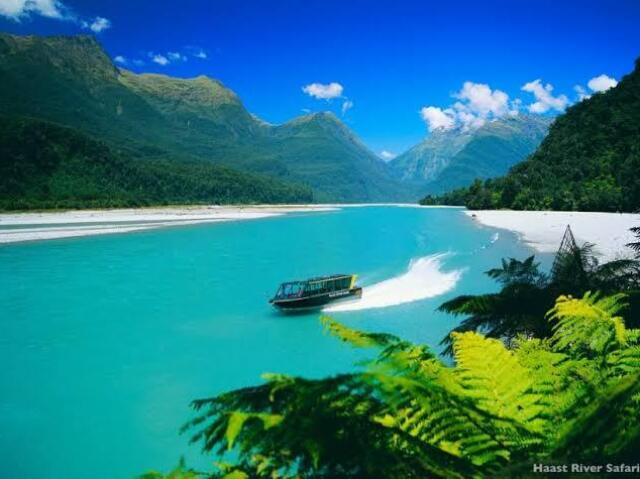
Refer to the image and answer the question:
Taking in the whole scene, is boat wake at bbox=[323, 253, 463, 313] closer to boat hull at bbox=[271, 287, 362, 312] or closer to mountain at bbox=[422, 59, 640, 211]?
boat hull at bbox=[271, 287, 362, 312]

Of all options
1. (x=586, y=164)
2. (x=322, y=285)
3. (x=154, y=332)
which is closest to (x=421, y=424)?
(x=154, y=332)

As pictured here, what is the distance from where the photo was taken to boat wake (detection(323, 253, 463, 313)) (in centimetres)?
2838

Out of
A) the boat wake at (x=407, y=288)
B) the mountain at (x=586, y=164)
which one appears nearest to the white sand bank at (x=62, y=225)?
the boat wake at (x=407, y=288)

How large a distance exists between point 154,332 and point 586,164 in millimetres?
133294

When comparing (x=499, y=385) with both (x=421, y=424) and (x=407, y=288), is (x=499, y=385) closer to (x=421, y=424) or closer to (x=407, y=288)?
(x=421, y=424)

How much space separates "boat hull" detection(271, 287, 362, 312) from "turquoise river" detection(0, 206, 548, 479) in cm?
84

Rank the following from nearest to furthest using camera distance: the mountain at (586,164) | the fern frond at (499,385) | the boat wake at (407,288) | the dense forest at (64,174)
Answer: the fern frond at (499,385) < the boat wake at (407,288) < the mountain at (586,164) < the dense forest at (64,174)

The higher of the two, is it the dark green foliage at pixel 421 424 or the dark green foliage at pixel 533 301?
the dark green foliage at pixel 421 424

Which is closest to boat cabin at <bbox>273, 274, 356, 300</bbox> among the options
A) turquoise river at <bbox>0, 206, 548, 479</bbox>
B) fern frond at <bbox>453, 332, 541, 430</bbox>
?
turquoise river at <bbox>0, 206, 548, 479</bbox>

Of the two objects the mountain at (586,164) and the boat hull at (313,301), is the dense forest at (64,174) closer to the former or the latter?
the boat hull at (313,301)

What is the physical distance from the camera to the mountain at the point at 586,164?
98.0 m

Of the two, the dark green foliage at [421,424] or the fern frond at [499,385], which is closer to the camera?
the dark green foliage at [421,424]

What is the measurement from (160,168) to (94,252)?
148 meters

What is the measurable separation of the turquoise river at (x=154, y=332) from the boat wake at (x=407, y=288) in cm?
15
